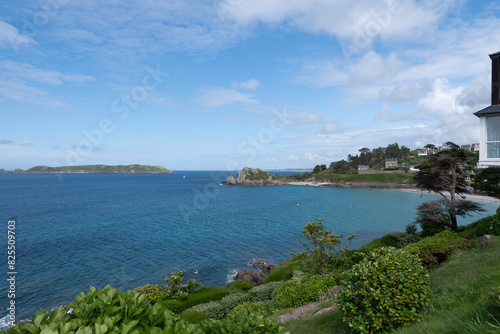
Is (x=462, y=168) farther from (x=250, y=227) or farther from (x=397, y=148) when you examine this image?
(x=397, y=148)

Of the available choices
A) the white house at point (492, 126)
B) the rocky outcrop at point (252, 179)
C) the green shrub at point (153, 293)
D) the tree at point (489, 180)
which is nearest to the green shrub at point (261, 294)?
the green shrub at point (153, 293)

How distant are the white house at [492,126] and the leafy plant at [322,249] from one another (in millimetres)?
8472

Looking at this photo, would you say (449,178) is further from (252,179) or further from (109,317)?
(252,179)

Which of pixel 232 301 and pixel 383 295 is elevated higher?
pixel 383 295

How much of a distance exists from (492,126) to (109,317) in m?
18.6

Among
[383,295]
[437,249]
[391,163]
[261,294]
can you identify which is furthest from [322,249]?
[391,163]

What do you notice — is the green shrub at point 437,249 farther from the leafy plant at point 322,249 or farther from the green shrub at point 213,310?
the green shrub at point 213,310

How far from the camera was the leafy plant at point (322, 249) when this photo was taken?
52.5 ft

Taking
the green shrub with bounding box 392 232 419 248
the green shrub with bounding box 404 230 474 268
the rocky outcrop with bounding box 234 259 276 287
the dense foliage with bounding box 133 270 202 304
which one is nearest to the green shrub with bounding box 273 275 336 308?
the green shrub with bounding box 404 230 474 268

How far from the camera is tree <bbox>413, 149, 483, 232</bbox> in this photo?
20312mm

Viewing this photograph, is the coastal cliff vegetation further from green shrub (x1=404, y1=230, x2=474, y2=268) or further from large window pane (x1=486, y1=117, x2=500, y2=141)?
large window pane (x1=486, y1=117, x2=500, y2=141)

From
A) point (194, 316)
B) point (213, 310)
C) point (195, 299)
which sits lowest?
point (195, 299)

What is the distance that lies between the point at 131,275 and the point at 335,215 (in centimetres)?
4144

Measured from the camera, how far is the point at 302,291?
1329 centimetres
